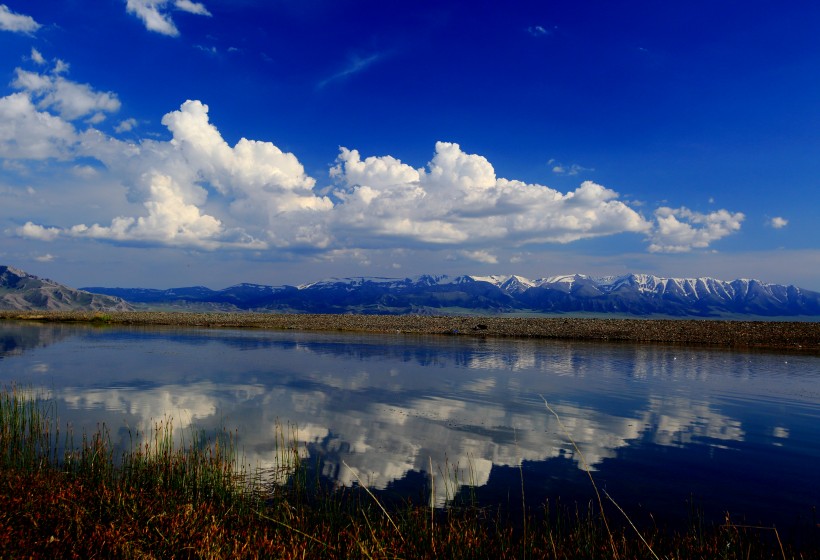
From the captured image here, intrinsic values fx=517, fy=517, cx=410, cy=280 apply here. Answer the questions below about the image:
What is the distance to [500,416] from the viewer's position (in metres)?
30.2

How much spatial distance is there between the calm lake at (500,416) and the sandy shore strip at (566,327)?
24.5 metres

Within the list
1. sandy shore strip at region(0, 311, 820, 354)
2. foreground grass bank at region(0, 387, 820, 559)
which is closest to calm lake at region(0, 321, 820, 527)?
foreground grass bank at region(0, 387, 820, 559)

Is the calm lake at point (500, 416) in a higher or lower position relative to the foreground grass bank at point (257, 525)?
lower

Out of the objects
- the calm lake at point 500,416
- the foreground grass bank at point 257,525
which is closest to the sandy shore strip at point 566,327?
the calm lake at point 500,416

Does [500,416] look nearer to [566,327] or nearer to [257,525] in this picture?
[257,525]

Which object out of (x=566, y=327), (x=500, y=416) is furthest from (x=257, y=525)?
(x=566, y=327)

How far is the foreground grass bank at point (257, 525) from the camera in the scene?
10414 mm

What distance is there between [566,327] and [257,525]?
95.7 metres

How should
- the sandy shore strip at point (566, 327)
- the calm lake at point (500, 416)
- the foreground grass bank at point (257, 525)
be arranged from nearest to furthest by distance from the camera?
the foreground grass bank at point (257, 525)
the calm lake at point (500, 416)
the sandy shore strip at point (566, 327)

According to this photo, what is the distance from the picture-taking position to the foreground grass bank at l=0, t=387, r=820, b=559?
10414 millimetres

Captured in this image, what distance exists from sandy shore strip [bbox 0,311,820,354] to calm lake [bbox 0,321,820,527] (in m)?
24.5

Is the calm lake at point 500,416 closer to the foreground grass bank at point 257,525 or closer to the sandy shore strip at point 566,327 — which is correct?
the foreground grass bank at point 257,525

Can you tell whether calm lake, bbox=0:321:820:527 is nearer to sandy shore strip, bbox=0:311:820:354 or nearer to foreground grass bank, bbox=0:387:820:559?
foreground grass bank, bbox=0:387:820:559

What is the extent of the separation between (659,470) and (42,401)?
1314 inches
